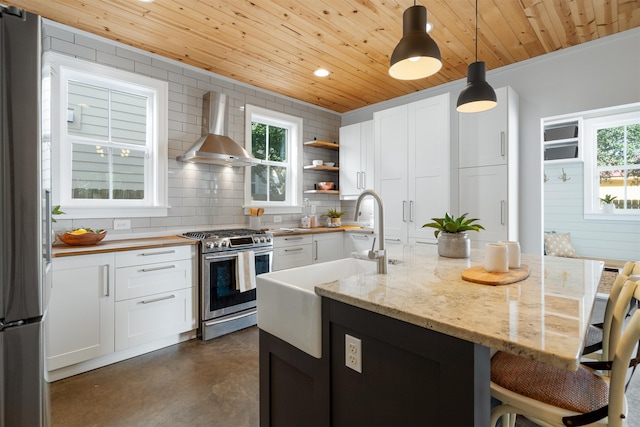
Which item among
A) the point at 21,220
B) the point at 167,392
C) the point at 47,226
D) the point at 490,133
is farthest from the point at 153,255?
the point at 490,133

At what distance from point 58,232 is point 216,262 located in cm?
131

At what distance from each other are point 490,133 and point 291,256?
8.50ft

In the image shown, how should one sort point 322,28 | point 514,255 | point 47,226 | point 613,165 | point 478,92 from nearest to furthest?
point 47,226 → point 514,255 → point 478,92 → point 322,28 → point 613,165

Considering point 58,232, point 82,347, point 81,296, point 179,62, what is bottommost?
point 82,347

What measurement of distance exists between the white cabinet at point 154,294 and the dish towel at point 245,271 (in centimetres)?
41

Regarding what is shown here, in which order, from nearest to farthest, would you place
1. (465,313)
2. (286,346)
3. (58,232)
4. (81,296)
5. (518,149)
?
(465,313)
(286,346)
(81,296)
(58,232)
(518,149)

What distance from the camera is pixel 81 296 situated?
7.62ft

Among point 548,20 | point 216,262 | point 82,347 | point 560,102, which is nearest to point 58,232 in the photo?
point 82,347

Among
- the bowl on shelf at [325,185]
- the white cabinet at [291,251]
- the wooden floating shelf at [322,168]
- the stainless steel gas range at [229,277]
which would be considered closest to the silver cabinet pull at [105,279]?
the stainless steel gas range at [229,277]

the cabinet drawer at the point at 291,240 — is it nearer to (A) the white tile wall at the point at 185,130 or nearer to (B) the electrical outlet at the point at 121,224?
(A) the white tile wall at the point at 185,130

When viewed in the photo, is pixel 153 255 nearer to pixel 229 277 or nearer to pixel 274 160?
pixel 229 277

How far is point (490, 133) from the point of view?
132 inches

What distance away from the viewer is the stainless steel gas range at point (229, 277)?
→ 293cm

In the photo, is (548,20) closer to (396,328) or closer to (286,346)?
(396,328)
